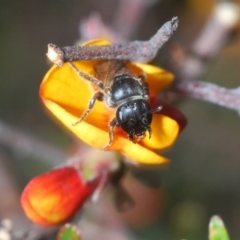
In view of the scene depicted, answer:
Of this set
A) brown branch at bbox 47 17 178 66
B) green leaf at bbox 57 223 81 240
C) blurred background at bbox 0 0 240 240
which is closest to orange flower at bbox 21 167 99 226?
green leaf at bbox 57 223 81 240

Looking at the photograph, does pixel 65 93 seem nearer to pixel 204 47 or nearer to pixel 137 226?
pixel 204 47

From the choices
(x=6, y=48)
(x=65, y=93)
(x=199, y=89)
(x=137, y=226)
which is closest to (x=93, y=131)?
(x=65, y=93)

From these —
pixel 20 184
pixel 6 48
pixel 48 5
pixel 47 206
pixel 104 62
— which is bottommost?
pixel 47 206

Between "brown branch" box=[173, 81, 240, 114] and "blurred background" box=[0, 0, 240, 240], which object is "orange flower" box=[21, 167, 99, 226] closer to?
"brown branch" box=[173, 81, 240, 114]

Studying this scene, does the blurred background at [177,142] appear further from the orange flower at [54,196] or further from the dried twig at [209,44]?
the orange flower at [54,196]

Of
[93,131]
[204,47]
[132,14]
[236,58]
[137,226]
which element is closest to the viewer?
[93,131]

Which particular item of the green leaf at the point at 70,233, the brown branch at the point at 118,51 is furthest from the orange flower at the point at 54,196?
the brown branch at the point at 118,51

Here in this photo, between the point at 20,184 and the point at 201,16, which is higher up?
the point at 201,16
